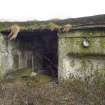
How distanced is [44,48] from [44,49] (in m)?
0.05

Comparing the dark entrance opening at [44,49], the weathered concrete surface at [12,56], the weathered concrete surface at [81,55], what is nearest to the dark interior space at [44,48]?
the dark entrance opening at [44,49]

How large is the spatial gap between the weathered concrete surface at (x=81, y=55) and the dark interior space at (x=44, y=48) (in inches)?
66.0

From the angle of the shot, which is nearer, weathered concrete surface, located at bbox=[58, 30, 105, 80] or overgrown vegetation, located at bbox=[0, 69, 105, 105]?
overgrown vegetation, located at bbox=[0, 69, 105, 105]

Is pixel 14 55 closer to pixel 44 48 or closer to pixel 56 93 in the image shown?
pixel 44 48

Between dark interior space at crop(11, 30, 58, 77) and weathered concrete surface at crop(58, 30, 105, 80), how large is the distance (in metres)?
1.68

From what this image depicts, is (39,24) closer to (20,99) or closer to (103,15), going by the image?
(103,15)

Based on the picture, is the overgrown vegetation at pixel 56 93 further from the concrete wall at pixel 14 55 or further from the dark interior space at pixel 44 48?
the dark interior space at pixel 44 48

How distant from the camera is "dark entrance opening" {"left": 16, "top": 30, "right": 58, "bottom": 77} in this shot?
36.2 ft

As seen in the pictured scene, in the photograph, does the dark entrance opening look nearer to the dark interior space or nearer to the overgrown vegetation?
the dark interior space

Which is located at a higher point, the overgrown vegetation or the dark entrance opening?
the dark entrance opening

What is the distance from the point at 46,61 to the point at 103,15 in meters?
3.71

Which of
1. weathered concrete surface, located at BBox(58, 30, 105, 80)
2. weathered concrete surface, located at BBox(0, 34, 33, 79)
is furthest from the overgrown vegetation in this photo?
weathered concrete surface, located at BBox(0, 34, 33, 79)

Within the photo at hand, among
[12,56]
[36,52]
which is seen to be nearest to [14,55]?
[12,56]

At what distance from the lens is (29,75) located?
1023 centimetres
